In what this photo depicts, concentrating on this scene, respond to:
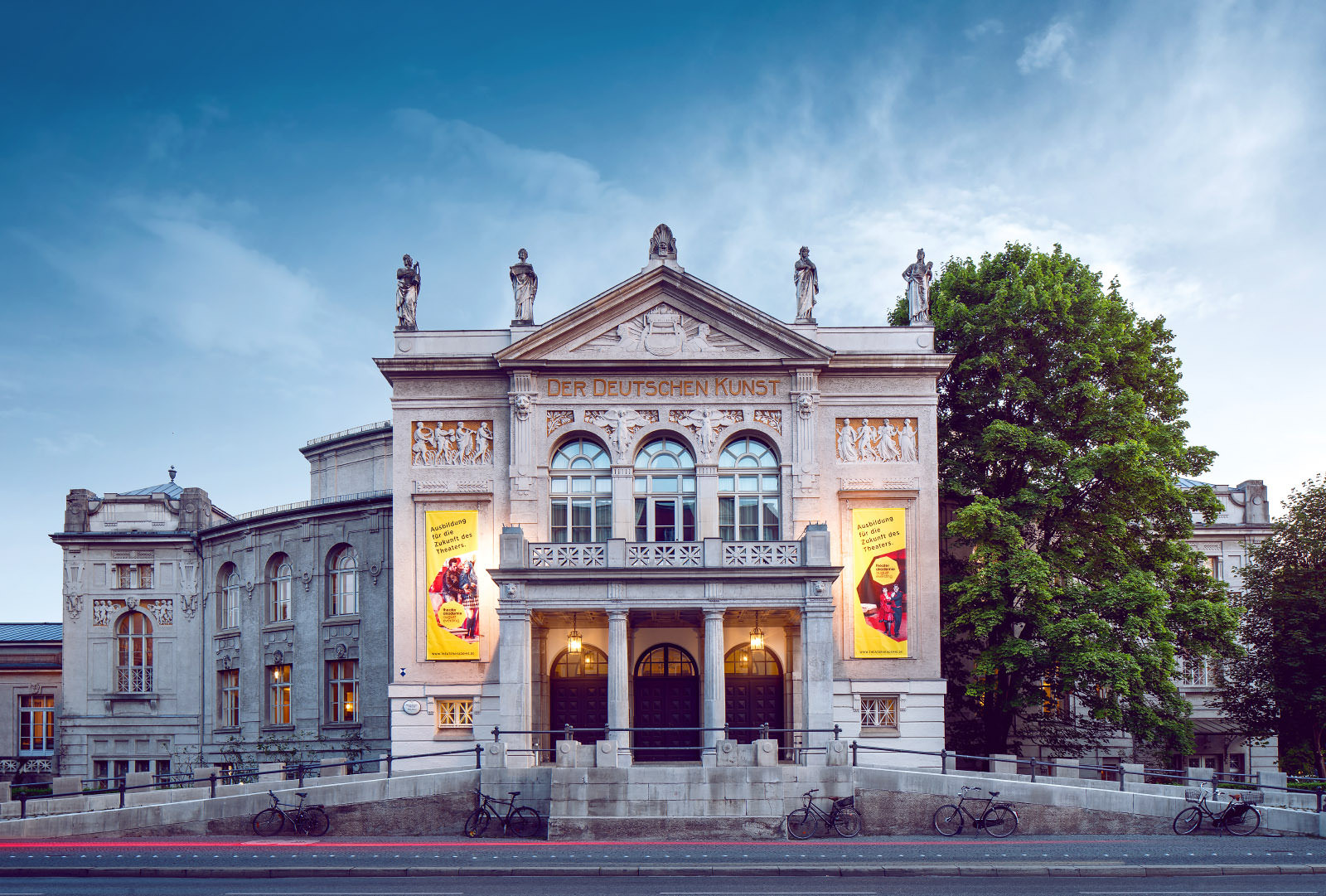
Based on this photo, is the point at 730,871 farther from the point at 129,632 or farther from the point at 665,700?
the point at 129,632

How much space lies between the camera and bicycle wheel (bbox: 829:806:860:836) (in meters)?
25.1

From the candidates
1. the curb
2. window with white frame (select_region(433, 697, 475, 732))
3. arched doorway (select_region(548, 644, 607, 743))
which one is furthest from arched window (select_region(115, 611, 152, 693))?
the curb

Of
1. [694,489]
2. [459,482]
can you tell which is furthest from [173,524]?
[694,489]

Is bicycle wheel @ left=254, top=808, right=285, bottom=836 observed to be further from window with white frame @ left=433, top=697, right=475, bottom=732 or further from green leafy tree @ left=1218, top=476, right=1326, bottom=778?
green leafy tree @ left=1218, top=476, right=1326, bottom=778

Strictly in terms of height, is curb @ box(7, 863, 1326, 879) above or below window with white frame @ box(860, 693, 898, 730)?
below

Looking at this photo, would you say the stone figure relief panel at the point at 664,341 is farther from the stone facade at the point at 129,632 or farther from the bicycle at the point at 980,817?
the stone facade at the point at 129,632

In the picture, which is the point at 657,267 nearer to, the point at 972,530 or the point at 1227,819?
the point at 972,530

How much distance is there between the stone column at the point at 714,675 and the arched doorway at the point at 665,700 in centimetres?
298

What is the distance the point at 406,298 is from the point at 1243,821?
24975mm

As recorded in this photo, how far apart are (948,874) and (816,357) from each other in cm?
1659

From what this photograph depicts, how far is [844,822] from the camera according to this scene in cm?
2522

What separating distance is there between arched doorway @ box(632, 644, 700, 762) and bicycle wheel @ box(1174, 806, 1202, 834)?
42.1 ft

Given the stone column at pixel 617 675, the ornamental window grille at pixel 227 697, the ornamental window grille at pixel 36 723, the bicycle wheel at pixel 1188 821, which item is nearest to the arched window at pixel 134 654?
the ornamental window grille at pixel 227 697

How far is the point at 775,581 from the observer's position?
30.4 m
